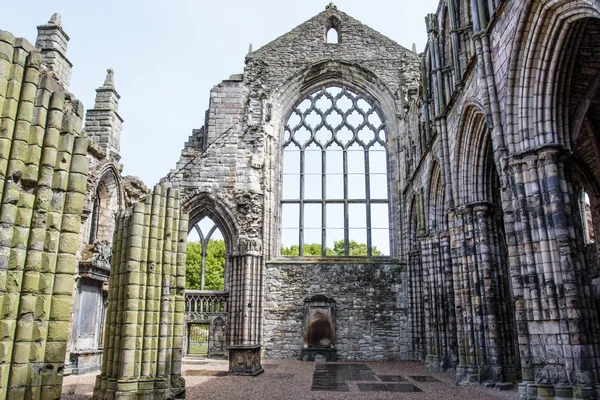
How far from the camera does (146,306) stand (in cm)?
725

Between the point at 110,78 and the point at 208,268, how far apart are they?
21.8 meters

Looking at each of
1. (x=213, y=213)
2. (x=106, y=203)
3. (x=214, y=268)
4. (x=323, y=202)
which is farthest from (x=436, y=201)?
(x=214, y=268)

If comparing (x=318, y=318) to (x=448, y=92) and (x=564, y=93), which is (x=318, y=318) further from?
(x=564, y=93)

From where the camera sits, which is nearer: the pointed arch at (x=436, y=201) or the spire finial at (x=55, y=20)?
the pointed arch at (x=436, y=201)

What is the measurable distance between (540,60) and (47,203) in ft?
21.9

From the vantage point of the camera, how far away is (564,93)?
275 inches

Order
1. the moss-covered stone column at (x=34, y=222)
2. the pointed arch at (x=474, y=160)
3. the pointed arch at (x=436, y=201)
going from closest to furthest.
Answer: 1. the moss-covered stone column at (x=34, y=222)
2. the pointed arch at (x=474, y=160)
3. the pointed arch at (x=436, y=201)

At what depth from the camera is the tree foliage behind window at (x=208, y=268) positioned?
1357 inches

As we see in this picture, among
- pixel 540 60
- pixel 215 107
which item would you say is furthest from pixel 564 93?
pixel 215 107

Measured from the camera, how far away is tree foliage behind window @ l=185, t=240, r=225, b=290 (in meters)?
34.5

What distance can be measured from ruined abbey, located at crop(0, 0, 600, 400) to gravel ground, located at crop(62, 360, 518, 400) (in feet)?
1.99

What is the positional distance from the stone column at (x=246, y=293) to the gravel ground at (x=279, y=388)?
11.9 ft

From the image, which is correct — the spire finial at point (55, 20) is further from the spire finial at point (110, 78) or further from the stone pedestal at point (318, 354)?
the stone pedestal at point (318, 354)

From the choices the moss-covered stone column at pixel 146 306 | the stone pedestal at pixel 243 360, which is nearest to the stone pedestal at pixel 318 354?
the stone pedestal at pixel 243 360
